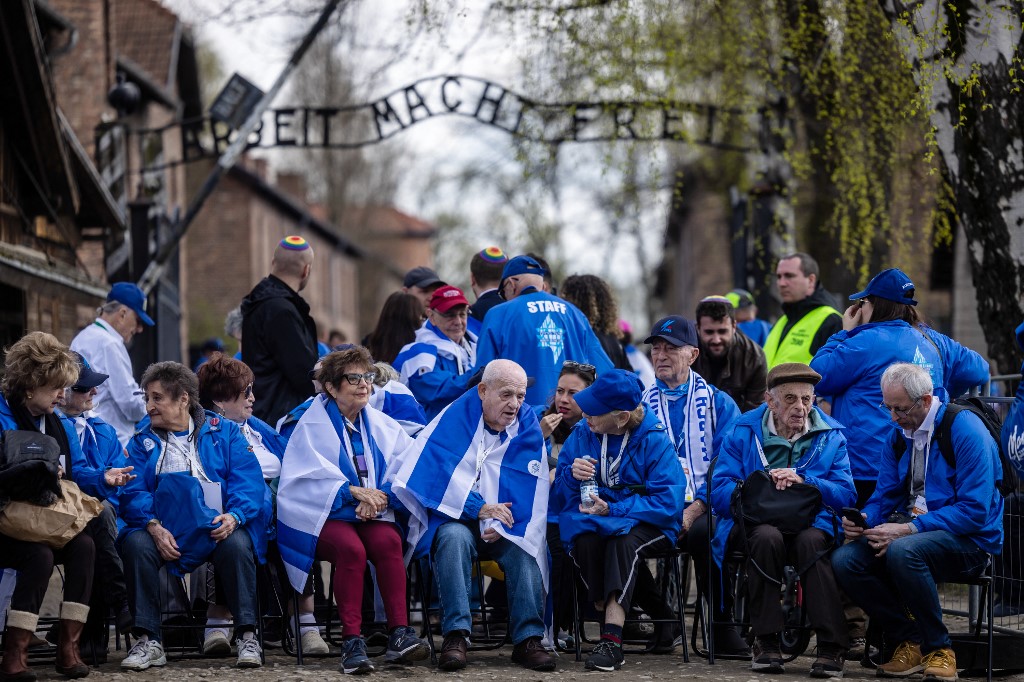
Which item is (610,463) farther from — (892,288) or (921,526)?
(892,288)

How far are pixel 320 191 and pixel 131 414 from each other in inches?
1544

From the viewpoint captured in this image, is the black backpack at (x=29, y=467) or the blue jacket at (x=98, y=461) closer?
the black backpack at (x=29, y=467)

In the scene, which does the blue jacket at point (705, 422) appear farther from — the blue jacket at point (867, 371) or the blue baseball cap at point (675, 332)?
the blue jacket at point (867, 371)

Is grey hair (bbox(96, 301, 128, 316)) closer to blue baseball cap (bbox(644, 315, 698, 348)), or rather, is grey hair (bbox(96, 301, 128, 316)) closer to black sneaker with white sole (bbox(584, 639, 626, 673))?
blue baseball cap (bbox(644, 315, 698, 348))

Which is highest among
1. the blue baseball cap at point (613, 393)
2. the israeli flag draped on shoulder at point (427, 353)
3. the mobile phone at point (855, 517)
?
the israeli flag draped on shoulder at point (427, 353)

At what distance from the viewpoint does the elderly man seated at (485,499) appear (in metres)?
7.62

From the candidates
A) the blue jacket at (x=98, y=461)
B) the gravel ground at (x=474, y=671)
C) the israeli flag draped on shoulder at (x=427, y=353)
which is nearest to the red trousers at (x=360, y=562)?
the gravel ground at (x=474, y=671)

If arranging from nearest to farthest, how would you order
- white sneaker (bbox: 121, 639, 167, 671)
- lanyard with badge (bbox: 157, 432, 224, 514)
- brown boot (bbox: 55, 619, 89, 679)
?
brown boot (bbox: 55, 619, 89, 679) < white sneaker (bbox: 121, 639, 167, 671) < lanyard with badge (bbox: 157, 432, 224, 514)

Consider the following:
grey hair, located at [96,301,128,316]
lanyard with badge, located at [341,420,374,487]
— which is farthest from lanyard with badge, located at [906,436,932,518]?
grey hair, located at [96,301,128,316]

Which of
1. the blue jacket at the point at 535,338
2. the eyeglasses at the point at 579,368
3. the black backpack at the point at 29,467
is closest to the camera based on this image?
the black backpack at the point at 29,467

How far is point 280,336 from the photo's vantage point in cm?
909

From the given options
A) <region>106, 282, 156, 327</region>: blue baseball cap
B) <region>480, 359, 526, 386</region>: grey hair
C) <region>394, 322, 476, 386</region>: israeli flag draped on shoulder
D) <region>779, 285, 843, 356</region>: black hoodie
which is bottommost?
<region>480, 359, 526, 386</region>: grey hair

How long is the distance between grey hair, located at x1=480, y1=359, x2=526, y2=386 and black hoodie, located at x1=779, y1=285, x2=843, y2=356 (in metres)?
2.59

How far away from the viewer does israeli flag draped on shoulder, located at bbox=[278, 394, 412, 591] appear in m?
7.75
